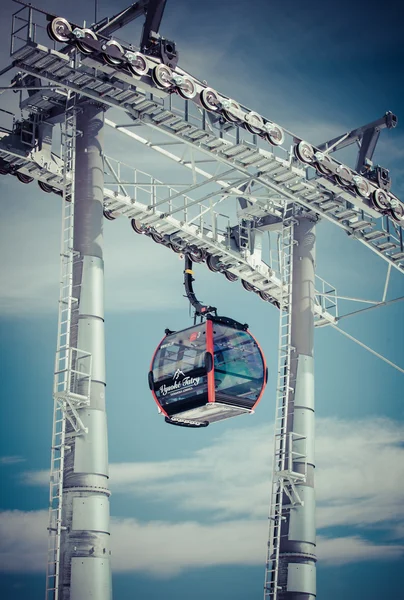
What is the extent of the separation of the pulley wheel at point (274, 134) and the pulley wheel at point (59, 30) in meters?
7.99

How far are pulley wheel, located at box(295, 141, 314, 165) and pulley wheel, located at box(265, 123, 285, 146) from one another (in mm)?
1122

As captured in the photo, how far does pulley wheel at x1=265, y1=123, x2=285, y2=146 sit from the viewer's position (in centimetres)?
3672

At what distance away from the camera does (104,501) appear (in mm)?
32500

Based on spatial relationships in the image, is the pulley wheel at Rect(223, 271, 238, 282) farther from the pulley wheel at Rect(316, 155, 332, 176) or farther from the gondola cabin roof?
the pulley wheel at Rect(316, 155, 332, 176)

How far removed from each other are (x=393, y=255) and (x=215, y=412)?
9.24m

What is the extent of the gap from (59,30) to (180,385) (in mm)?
14546

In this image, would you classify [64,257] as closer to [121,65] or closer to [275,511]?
[121,65]

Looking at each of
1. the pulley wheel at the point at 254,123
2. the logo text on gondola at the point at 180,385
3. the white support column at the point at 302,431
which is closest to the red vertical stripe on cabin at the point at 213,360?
the logo text on gondola at the point at 180,385

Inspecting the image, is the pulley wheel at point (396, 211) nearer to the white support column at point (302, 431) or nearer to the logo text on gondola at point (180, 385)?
the white support column at point (302, 431)

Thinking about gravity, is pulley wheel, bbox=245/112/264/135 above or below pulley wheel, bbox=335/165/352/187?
above

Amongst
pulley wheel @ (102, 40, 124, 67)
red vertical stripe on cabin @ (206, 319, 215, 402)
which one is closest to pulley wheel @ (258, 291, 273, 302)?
red vertical stripe on cabin @ (206, 319, 215, 402)

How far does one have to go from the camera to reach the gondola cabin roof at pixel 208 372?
40156 millimetres

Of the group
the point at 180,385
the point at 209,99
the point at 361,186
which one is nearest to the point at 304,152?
the point at 361,186

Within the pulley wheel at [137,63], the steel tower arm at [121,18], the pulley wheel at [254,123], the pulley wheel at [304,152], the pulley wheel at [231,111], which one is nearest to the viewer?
the pulley wheel at [137,63]
